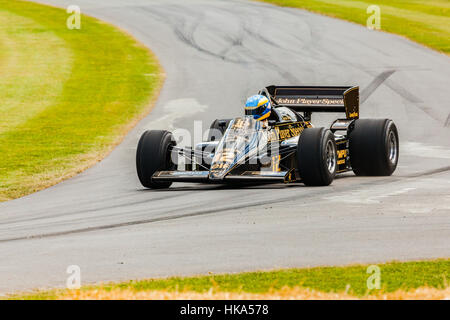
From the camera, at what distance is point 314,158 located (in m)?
15.0

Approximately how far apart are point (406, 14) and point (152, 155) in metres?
34.9

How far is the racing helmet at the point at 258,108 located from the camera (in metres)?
16.5

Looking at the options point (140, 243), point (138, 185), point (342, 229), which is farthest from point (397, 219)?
point (138, 185)

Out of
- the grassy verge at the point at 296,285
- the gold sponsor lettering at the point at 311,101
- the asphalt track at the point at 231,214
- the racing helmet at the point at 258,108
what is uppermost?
the gold sponsor lettering at the point at 311,101

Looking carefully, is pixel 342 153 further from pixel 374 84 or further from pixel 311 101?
pixel 374 84

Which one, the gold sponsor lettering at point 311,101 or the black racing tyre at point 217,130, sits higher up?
the gold sponsor lettering at point 311,101

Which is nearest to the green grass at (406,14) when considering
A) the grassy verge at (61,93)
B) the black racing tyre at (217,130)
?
the grassy verge at (61,93)

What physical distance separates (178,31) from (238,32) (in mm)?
3082

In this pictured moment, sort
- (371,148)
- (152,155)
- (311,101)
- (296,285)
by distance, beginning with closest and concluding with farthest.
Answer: (296,285), (152,155), (371,148), (311,101)

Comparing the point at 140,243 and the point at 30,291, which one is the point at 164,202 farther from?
the point at 30,291

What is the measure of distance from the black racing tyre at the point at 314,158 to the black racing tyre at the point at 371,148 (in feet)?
6.62

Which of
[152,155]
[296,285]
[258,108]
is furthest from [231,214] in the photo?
[296,285]

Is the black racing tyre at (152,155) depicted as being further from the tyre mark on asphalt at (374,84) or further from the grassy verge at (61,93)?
the tyre mark on asphalt at (374,84)
